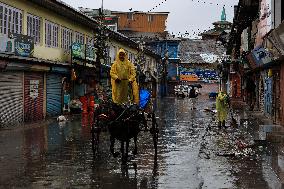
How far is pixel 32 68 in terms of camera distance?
2433 cm

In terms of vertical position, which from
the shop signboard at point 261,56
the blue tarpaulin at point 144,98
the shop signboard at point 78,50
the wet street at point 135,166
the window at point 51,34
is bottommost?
the wet street at point 135,166

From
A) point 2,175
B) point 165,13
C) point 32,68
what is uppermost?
point 165,13

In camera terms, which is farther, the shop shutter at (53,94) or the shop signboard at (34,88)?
the shop shutter at (53,94)

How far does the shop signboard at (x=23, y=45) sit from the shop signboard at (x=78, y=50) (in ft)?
20.0

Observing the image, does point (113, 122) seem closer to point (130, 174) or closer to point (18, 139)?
point (130, 174)

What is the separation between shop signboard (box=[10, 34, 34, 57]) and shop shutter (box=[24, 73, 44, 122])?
58.2 inches

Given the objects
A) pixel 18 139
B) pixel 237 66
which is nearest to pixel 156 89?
pixel 237 66

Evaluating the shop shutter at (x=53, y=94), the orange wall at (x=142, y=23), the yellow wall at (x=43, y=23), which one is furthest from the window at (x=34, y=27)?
the orange wall at (x=142, y=23)

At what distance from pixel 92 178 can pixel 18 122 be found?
15.0m

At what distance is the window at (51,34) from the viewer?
27.4 m

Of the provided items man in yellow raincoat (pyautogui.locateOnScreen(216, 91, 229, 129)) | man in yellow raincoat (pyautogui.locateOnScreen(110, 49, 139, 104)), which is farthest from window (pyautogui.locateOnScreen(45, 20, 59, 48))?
man in yellow raincoat (pyautogui.locateOnScreen(110, 49, 139, 104))

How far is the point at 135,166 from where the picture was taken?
10547 mm

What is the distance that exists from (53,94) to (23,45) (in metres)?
6.19

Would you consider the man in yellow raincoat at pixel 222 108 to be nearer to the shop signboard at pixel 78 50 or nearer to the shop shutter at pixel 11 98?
the shop shutter at pixel 11 98
